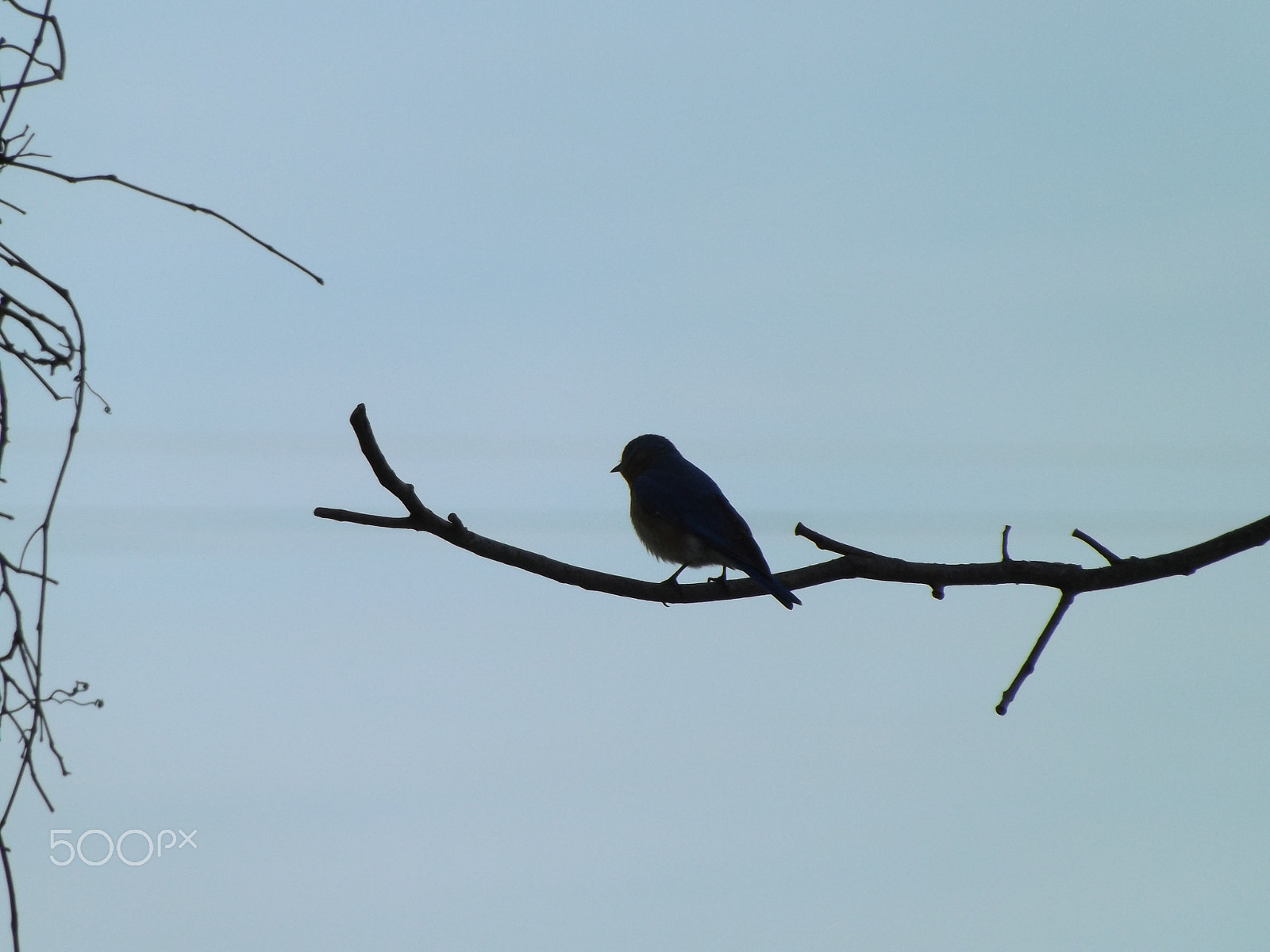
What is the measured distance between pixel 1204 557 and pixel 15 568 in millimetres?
2501

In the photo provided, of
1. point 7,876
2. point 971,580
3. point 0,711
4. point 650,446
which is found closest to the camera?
point 7,876

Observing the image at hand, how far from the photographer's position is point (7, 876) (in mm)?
1716

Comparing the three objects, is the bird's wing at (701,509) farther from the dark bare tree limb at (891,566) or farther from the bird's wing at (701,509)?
the dark bare tree limb at (891,566)

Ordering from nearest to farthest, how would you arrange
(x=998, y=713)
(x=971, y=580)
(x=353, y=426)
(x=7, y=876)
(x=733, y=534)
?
(x=7, y=876)
(x=353, y=426)
(x=998, y=713)
(x=971, y=580)
(x=733, y=534)

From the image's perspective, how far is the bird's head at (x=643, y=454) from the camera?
705 cm

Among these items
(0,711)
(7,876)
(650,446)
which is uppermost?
(650,446)

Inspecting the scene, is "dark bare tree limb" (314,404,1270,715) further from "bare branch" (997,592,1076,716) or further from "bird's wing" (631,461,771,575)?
"bird's wing" (631,461,771,575)

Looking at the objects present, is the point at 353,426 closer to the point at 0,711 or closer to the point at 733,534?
the point at 0,711

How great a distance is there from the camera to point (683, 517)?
6.25m

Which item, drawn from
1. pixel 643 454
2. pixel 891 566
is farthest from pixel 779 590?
pixel 643 454

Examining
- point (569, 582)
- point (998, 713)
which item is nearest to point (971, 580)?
point (998, 713)

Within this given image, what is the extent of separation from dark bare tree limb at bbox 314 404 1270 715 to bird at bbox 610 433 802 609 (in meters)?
2.30

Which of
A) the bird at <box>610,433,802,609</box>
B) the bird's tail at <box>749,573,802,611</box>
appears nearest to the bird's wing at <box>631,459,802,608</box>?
the bird at <box>610,433,802,609</box>

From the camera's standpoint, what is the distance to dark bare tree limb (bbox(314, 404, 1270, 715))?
2900mm
